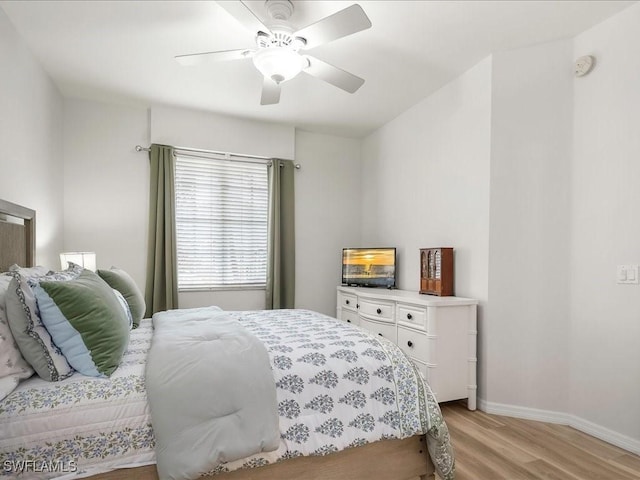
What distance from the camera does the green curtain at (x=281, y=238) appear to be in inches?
161

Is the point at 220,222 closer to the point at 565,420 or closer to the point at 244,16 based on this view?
the point at 244,16

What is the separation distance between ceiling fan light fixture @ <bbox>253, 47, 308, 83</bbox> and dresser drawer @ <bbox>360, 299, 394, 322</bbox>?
196cm

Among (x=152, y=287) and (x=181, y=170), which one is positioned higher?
(x=181, y=170)

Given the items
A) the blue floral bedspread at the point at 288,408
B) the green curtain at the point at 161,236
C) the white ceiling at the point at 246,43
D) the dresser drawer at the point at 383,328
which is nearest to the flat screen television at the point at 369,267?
the dresser drawer at the point at 383,328

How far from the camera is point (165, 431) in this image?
129 centimetres

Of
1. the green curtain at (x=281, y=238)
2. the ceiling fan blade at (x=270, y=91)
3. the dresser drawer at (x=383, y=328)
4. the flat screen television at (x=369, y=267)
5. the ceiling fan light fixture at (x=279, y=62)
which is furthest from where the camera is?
the green curtain at (x=281, y=238)

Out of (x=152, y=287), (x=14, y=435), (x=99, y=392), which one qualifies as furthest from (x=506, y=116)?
(x=152, y=287)

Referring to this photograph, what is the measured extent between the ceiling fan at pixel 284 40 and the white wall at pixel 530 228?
4.18 feet

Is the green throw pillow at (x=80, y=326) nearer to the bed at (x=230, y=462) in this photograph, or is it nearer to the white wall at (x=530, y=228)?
the bed at (x=230, y=462)

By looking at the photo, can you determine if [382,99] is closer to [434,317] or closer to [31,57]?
[434,317]

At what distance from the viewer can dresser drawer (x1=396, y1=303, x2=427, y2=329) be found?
109 inches

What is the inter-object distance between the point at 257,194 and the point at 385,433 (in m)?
3.06

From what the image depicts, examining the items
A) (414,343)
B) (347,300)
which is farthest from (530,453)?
(347,300)

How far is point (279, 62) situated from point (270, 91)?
428mm
